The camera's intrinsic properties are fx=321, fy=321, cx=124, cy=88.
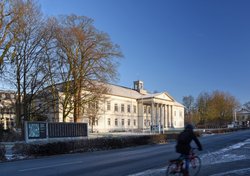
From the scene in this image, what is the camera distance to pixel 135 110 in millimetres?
98812

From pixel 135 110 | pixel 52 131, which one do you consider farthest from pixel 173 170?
pixel 135 110

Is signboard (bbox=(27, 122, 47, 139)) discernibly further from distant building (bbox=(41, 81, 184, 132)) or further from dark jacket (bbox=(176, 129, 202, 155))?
distant building (bbox=(41, 81, 184, 132))

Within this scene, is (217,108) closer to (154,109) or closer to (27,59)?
(154,109)

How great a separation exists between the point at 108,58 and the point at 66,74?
627 cm

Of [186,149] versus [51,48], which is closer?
[186,149]

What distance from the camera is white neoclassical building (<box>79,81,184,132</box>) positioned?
85750 mm

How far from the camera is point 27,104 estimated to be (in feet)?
131

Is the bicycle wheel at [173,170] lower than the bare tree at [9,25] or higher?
lower

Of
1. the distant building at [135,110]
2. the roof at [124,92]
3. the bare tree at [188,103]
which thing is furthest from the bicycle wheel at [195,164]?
the bare tree at [188,103]

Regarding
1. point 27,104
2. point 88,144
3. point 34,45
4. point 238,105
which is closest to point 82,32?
point 34,45

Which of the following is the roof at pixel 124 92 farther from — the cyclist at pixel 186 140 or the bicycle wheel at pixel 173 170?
the cyclist at pixel 186 140

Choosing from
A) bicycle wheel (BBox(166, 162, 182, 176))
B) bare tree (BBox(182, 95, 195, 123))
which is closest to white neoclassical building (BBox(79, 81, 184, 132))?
bare tree (BBox(182, 95, 195, 123))

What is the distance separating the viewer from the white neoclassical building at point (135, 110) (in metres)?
85.8

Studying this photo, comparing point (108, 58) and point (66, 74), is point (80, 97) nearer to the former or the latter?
point (66, 74)
